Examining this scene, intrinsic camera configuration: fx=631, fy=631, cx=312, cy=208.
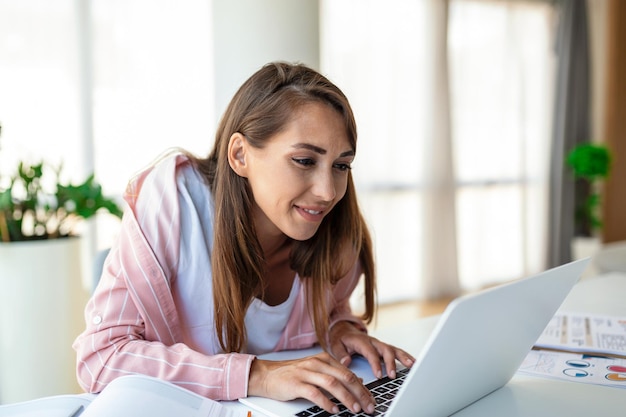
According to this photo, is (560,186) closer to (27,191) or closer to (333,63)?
(333,63)

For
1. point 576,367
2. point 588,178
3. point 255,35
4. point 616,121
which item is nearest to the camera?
point 576,367

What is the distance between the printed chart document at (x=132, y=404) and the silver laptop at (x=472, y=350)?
9cm

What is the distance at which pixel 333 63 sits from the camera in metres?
3.90

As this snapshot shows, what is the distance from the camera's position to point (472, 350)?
774 mm

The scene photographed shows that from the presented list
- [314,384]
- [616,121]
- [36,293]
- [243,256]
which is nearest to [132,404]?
[314,384]

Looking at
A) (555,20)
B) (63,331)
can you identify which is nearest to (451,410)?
(63,331)

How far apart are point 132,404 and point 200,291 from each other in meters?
0.44

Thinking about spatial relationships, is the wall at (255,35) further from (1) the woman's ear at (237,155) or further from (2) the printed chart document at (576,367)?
(2) the printed chart document at (576,367)

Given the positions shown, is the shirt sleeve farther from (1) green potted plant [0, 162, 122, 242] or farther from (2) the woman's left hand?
(1) green potted plant [0, 162, 122, 242]

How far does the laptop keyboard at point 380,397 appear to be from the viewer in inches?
33.8

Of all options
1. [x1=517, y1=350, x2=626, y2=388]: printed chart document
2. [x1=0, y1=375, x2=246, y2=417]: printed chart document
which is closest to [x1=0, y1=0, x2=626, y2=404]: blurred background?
[x1=0, y1=375, x2=246, y2=417]: printed chart document

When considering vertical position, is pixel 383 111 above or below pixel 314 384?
above

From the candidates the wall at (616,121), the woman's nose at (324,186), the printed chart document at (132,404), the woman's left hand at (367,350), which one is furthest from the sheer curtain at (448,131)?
the printed chart document at (132,404)

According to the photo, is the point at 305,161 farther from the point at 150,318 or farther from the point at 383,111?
the point at 383,111
